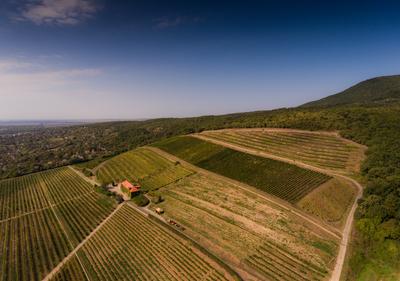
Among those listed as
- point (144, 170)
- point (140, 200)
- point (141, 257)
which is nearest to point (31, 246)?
point (140, 200)

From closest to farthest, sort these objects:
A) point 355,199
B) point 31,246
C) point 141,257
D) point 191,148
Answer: point 141,257
point 31,246
point 355,199
point 191,148

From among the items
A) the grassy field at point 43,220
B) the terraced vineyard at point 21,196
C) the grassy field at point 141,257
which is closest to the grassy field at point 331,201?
the grassy field at point 141,257

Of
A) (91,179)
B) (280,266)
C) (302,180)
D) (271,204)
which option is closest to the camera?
(280,266)

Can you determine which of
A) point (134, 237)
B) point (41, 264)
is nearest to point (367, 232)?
point (134, 237)

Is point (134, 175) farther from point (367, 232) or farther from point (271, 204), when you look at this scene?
point (367, 232)

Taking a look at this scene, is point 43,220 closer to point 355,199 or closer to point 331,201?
point 331,201

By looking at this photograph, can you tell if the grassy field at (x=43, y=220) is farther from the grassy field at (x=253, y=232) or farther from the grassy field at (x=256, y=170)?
the grassy field at (x=256, y=170)
